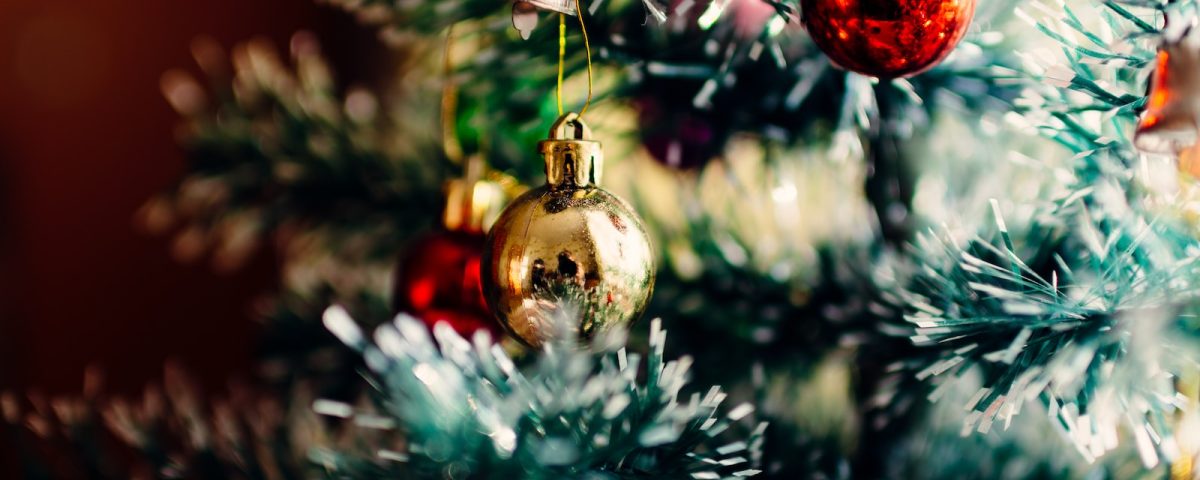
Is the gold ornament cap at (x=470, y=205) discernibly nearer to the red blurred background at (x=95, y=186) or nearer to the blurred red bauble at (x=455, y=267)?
the blurred red bauble at (x=455, y=267)

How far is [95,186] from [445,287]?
0.84 m

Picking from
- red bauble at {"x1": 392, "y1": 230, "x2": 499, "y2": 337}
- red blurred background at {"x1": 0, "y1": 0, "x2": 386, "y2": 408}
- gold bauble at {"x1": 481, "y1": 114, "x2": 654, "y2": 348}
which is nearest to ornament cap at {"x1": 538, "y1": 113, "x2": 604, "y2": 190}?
gold bauble at {"x1": 481, "y1": 114, "x2": 654, "y2": 348}

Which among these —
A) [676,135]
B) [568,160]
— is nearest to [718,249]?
[676,135]

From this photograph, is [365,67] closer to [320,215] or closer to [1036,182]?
[320,215]

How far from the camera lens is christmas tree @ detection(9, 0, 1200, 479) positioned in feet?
0.92

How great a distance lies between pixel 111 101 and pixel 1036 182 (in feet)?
3.39

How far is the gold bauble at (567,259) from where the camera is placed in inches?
12.2

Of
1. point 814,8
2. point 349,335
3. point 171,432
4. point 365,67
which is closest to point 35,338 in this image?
point 365,67

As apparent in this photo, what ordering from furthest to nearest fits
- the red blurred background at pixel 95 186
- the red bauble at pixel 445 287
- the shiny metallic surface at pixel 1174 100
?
the red blurred background at pixel 95 186
the red bauble at pixel 445 287
the shiny metallic surface at pixel 1174 100

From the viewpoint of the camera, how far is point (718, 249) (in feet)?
1.57

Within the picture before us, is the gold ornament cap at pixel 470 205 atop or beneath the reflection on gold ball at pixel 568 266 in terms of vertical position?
atop

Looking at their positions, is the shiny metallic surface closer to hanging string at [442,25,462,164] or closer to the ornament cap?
the ornament cap

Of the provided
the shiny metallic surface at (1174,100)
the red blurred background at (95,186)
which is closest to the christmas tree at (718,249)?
the shiny metallic surface at (1174,100)

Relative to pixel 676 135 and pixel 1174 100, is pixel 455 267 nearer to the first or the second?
pixel 676 135
